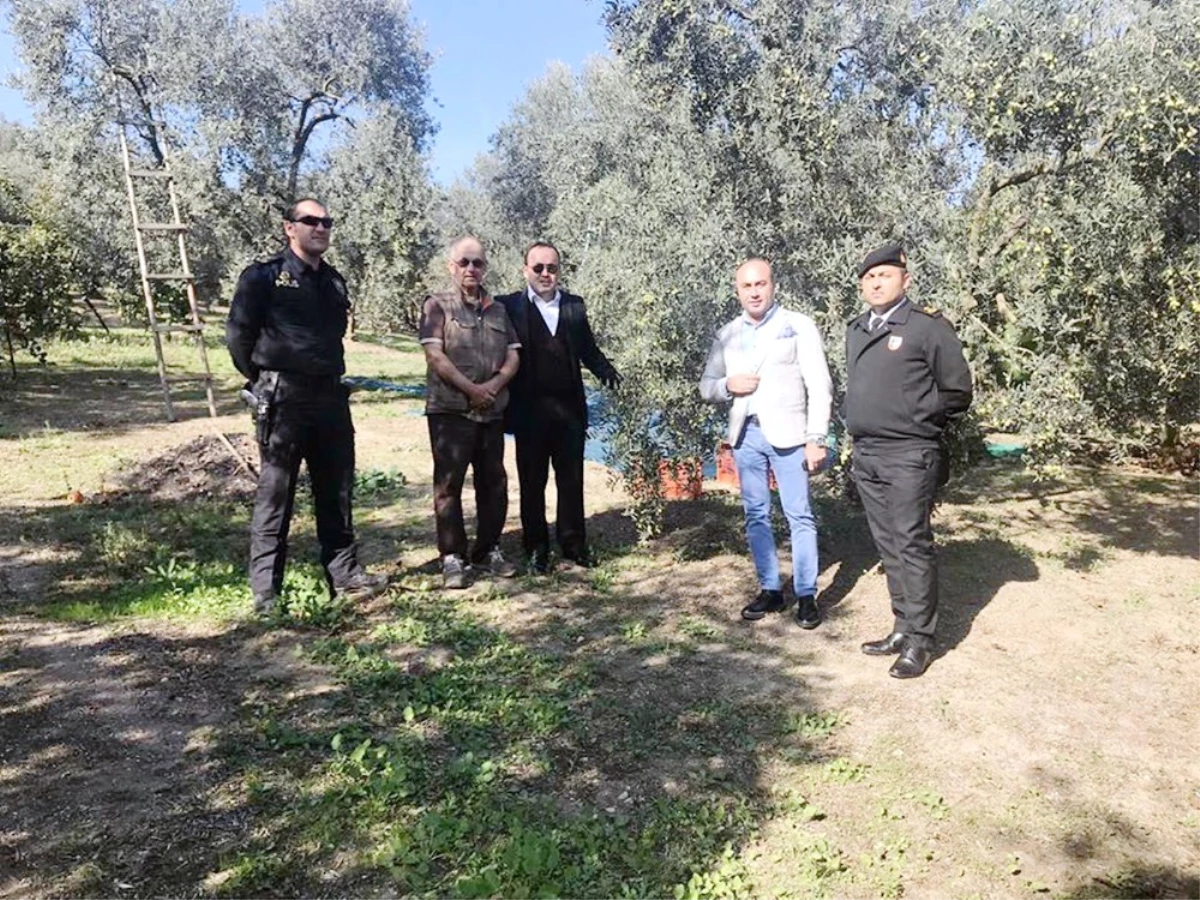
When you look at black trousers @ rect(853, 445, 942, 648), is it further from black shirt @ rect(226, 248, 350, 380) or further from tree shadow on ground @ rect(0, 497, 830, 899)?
black shirt @ rect(226, 248, 350, 380)

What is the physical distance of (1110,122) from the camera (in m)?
4.53

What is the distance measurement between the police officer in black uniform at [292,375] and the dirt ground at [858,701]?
→ 69 centimetres

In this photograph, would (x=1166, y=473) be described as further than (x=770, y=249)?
Yes

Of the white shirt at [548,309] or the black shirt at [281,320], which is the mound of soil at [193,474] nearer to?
the black shirt at [281,320]

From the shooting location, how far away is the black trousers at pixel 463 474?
17.4 ft

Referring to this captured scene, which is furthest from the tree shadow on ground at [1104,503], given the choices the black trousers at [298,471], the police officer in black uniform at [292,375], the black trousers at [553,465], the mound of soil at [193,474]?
the mound of soil at [193,474]

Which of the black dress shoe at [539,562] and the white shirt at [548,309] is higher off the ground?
the white shirt at [548,309]

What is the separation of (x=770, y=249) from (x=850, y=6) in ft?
6.02

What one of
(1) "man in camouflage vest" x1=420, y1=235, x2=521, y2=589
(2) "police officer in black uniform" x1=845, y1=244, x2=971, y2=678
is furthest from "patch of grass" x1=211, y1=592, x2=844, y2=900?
(1) "man in camouflage vest" x1=420, y1=235, x2=521, y2=589

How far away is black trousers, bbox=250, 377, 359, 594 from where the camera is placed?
4.82m

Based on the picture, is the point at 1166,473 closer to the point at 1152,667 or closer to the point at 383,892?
the point at 1152,667

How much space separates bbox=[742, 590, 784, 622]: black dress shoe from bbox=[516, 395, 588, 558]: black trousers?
144 cm

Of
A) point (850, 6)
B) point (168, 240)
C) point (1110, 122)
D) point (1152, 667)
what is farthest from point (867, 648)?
point (168, 240)

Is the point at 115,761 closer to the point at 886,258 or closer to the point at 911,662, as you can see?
the point at 911,662
